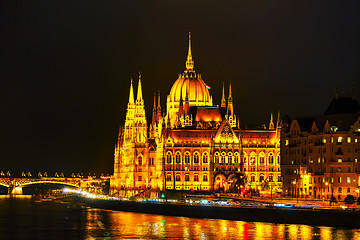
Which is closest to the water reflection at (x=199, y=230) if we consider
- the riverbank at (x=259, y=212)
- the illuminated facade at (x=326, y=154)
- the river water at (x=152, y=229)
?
the river water at (x=152, y=229)

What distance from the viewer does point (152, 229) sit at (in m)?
145

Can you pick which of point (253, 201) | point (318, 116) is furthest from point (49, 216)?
point (318, 116)

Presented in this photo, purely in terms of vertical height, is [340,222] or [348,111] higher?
[348,111]

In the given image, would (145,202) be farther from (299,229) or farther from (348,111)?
(299,229)

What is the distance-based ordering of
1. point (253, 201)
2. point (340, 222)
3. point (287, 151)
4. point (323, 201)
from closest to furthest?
Answer: point (340, 222) → point (323, 201) → point (253, 201) → point (287, 151)

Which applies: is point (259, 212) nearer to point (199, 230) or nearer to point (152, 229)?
point (199, 230)

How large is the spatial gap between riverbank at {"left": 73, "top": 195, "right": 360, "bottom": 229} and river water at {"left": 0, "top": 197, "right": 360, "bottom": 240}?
1.76m

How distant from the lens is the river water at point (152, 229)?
130750 millimetres

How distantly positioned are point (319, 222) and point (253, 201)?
35.5 meters

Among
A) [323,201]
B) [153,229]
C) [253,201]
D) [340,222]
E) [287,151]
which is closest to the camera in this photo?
[340,222]

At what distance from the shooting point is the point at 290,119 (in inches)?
7534

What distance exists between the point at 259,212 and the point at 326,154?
25.2 m

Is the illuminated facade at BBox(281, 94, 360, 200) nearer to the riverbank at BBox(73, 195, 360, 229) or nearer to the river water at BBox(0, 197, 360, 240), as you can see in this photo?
the riverbank at BBox(73, 195, 360, 229)

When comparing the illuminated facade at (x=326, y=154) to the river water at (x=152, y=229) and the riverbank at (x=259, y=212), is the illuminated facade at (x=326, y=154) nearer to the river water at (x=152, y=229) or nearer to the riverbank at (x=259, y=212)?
the riverbank at (x=259, y=212)
